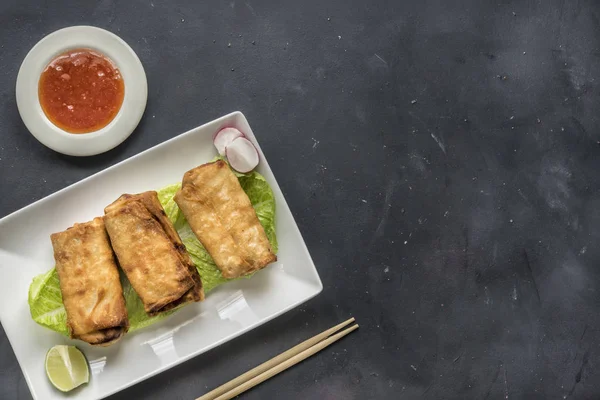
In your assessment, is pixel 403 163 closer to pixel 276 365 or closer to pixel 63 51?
pixel 276 365

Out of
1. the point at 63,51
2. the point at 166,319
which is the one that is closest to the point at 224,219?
the point at 166,319

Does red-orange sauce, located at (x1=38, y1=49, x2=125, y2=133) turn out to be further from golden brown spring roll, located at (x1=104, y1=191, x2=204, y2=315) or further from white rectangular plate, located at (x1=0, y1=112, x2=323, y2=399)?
golden brown spring roll, located at (x1=104, y1=191, x2=204, y2=315)

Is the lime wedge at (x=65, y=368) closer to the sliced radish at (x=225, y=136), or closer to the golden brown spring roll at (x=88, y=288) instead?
the golden brown spring roll at (x=88, y=288)

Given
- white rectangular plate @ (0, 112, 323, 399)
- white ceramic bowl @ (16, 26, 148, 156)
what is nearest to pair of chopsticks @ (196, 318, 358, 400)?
white rectangular plate @ (0, 112, 323, 399)

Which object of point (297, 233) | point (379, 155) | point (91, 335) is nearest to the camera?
point (91, 335)

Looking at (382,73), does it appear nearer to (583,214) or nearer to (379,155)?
(379,155)

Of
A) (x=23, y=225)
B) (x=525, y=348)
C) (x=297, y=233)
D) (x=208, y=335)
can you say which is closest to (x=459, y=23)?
(x=297, y=233)
